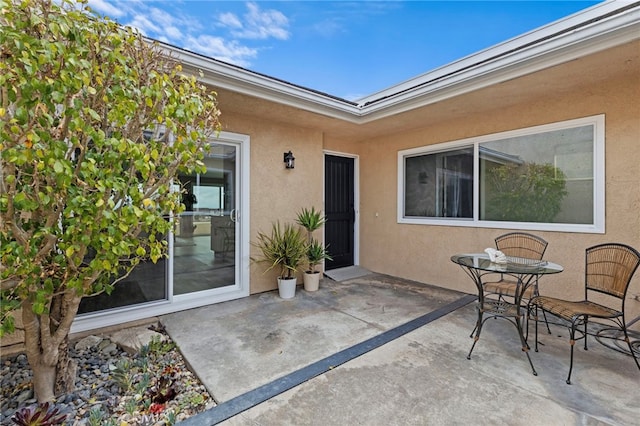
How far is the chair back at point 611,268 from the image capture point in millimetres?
2562

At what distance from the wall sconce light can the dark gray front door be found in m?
1.19

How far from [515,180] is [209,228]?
4511mm

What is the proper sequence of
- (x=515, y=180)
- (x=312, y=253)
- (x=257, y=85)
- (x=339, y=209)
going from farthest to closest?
(x=339, y=209) → (x=312, y=253) → (x=515, y=180) → (x=257, y=85)

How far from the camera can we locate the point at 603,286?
9.29ft

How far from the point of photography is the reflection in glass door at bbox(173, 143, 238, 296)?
398 centimetres

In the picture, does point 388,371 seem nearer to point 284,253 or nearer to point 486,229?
point 284,253

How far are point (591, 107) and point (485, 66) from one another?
4.83ft

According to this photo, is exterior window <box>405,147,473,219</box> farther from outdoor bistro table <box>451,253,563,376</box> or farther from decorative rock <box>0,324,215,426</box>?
decorative rock <box>0,324,215,426</box>

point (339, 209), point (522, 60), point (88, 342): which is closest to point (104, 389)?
point (88, 342)

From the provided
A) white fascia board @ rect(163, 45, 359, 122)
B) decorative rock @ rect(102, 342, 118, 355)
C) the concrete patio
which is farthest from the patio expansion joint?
white fascia board @ rect(163, 45, 359, 122)

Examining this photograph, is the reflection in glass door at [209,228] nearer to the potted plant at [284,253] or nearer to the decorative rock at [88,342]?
the potted plant at [284,253]

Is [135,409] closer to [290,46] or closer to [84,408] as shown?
[84,408]

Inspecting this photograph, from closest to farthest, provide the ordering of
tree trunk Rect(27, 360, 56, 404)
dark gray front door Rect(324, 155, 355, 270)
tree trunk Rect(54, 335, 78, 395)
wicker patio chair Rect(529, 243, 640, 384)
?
tree trunk Rect(27, 360, 56, 404)
tree trunk Rect(54, 335, 78, 395)
wicker patio chair Rect(529, 243, 640, 384)
dark gray front door Rect(324, 155, 355, 270)

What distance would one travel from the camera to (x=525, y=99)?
155 inches
